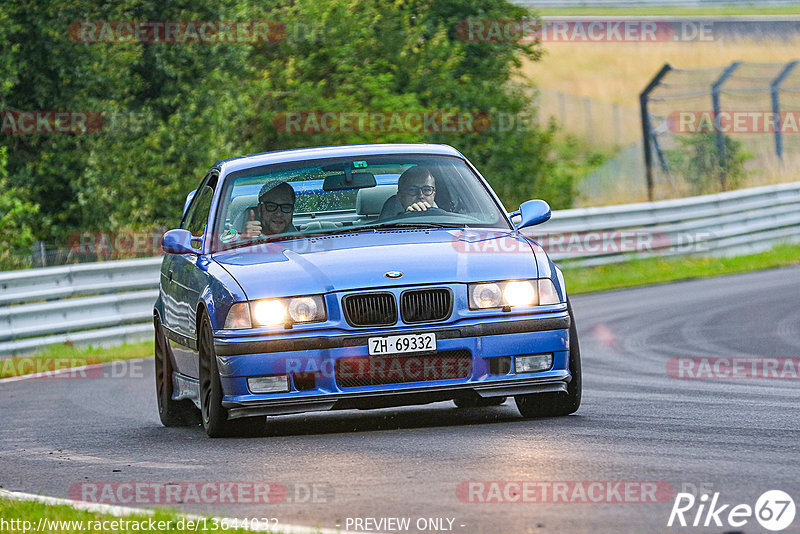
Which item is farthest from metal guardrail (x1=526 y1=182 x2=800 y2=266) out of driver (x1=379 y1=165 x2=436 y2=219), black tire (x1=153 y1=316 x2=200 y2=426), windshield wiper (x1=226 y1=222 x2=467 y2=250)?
windshield wiper (x1=226 y1=222 x2=467 y2=250)

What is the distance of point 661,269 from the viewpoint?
22.6 m

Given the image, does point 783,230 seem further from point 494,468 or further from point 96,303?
point 494,468

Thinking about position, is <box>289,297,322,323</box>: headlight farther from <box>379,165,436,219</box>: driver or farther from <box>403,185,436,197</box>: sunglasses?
<box>403,185,436,197</box>: sunglasses

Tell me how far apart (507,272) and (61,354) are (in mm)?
10018

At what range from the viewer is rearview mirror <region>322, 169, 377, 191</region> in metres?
9.41

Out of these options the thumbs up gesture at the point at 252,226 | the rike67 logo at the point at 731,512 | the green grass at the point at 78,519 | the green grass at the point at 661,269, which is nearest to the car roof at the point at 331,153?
the thumbs up gesture at the point at 252,226

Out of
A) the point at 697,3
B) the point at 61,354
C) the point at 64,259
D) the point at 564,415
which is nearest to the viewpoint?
the point at 564,415

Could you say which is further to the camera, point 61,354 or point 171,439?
point 61,354

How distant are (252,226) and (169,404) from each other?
1.57 metres

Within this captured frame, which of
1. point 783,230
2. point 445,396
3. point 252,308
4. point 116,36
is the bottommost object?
point 783,230

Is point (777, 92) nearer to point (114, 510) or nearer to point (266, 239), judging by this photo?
point (266, 239)

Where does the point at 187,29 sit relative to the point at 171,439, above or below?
above

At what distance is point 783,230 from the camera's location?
963 inches

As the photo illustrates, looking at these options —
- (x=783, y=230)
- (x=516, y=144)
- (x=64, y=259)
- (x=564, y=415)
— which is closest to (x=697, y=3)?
(x=516, y=144)
